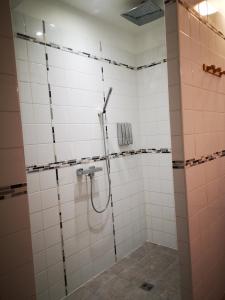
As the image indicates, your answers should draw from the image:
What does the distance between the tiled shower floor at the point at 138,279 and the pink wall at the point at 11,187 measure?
4.58ft

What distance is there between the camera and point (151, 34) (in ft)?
8.92

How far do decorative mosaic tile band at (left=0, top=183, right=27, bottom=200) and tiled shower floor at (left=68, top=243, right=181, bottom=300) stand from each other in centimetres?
159

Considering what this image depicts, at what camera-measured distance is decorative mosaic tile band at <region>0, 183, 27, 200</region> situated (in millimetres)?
870

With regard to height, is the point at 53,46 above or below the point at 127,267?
above

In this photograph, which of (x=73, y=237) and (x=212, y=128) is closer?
(x=212, y=128)

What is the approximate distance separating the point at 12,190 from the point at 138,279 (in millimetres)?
1850

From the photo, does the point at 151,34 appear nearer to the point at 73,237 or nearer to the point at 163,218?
the point at 163,218

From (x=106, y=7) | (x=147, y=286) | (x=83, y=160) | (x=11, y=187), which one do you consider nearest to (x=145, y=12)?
(x=106, y=7)

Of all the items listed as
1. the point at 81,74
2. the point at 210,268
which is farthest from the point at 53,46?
the point at 210,268

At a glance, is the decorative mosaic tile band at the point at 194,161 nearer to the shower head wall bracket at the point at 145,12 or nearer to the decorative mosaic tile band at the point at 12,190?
the decorative mosaic tile band at the point at 12,190

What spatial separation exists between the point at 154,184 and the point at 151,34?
5.70 feet

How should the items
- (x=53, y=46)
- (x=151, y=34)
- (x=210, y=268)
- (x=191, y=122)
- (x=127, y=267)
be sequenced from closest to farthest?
(x=191, y=122) < (x=210, y=268) < (x=53, y=46) < (x=127, y=267) < (x=151, y=34)

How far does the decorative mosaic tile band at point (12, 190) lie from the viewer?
34.2 inches

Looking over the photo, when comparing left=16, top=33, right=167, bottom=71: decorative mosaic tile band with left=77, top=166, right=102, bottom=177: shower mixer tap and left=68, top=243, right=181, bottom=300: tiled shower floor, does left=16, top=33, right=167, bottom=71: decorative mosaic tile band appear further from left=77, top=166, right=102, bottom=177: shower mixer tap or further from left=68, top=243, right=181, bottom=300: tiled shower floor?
left=68, top=243, right=181, bottom=300: tiled shower floor
